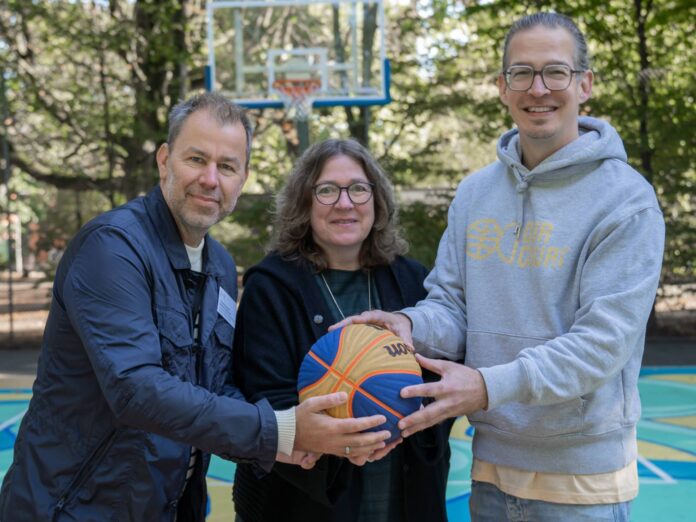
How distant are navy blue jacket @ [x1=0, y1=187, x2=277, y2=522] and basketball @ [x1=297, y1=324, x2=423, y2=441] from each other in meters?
0.21

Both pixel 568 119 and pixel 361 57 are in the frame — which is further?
pixel 361 57

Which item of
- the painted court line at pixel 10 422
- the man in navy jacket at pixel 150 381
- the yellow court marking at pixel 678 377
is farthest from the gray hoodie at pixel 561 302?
the yellow court marking at pixel 678 377

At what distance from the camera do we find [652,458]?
210 inches

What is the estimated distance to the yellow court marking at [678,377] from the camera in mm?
7785

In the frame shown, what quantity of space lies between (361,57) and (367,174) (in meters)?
7.06

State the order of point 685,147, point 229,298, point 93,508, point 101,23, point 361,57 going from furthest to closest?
1. point 101,23
2. point 685,147
3. point 361,57
4. point 229,298
5. point 93,508

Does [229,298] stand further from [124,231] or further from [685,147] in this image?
[685,147]

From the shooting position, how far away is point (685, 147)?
33.3 ft

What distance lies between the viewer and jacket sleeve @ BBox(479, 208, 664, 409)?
202cm

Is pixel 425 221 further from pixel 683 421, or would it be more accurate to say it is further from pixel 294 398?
pixel 294 398

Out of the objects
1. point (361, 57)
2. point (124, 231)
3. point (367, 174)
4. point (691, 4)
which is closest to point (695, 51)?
Result: point (691, 4)

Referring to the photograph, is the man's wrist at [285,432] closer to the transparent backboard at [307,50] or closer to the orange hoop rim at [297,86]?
the transparent backboard at [307,50]

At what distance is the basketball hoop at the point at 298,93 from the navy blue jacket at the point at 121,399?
6703 millimetres

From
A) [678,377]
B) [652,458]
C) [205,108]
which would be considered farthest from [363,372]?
[678,377]
